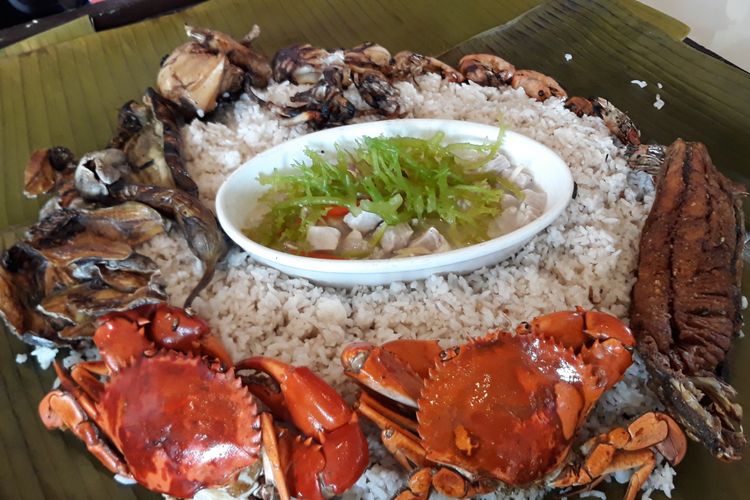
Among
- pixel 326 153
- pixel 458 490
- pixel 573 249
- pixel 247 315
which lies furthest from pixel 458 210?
pixel 458 490

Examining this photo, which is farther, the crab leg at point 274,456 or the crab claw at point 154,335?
the crab claw at point 154,335

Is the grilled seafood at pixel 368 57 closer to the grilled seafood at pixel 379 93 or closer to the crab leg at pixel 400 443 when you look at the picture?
the grilled seafood at pixel 379 93

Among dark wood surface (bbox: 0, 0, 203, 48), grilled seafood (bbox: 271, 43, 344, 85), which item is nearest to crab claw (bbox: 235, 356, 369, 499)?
grilled seafood (bbox: 271, 43, 344, 85)

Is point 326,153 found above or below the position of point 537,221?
below

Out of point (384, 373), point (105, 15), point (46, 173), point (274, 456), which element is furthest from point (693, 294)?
point (105, 15)

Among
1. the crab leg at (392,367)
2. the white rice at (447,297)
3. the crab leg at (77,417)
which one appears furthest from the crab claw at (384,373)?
the crab leg at (77,417)

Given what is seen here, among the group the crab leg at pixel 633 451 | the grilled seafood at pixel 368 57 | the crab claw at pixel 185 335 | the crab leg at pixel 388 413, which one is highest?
the grilled seafood at pixel 368 57

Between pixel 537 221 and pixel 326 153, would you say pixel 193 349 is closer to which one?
pixel 326 153
